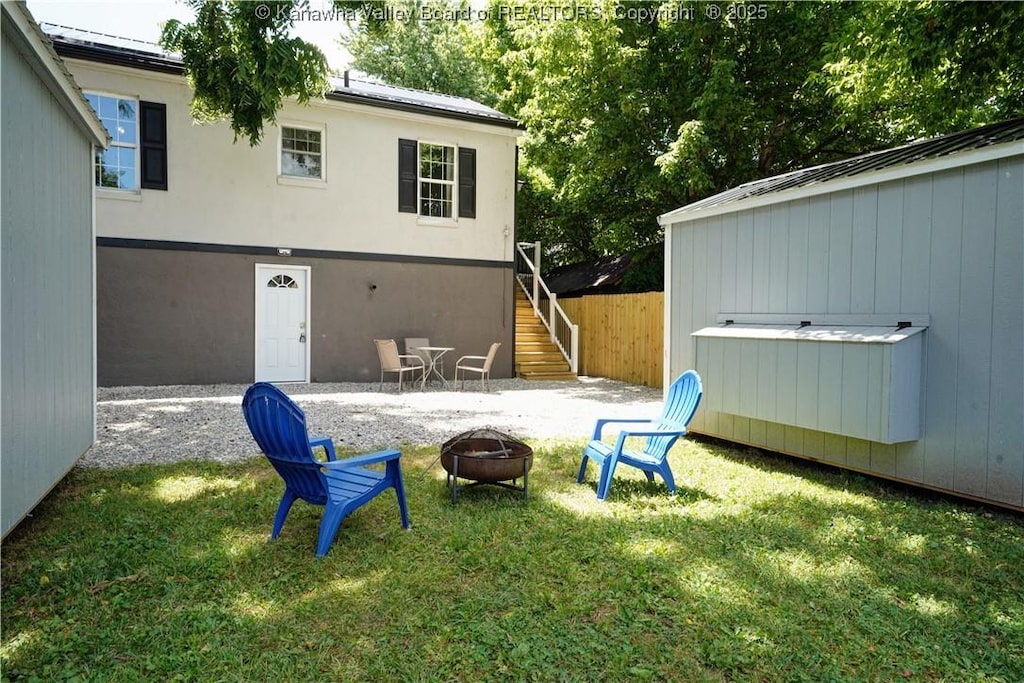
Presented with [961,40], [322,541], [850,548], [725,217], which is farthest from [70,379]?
[961,40]

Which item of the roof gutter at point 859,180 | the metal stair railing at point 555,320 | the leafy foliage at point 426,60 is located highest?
the leafy foliage at point 426,60

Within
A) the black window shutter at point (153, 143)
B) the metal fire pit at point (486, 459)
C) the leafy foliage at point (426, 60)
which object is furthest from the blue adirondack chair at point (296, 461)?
the leafy foliage at point (426, 60)

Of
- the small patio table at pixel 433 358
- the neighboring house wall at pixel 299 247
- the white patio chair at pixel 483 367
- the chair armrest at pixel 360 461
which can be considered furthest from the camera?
the small patio table at pixel 433 358

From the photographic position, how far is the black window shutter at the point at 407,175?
12.0 metres

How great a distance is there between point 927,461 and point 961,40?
5.22m

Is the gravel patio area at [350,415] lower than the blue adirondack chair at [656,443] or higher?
lower

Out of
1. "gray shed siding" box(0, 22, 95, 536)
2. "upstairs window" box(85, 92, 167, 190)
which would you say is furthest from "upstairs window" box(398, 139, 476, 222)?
"gray shed siding" box(0, 22, 95, 536)

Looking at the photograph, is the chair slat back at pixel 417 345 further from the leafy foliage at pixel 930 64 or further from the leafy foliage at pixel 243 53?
the leafy foliage at pixel 930 64

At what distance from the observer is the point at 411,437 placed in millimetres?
6875

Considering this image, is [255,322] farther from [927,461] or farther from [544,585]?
[927,461]

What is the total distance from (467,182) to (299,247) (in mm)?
3689

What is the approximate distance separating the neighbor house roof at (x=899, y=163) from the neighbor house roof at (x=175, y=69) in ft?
23.1

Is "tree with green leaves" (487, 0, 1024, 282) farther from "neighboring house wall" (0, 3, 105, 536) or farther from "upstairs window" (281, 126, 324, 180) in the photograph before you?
"neighboring house wall" (0, 3, 105, 536)

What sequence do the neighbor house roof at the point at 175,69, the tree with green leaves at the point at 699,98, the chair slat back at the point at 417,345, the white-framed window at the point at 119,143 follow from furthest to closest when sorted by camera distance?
the chair slat back at the point at 417,345
the tree with green leaves at the point at 699,98
the white-framed window at the point at 119,143
the neighbor house roof at the point at 175,69
